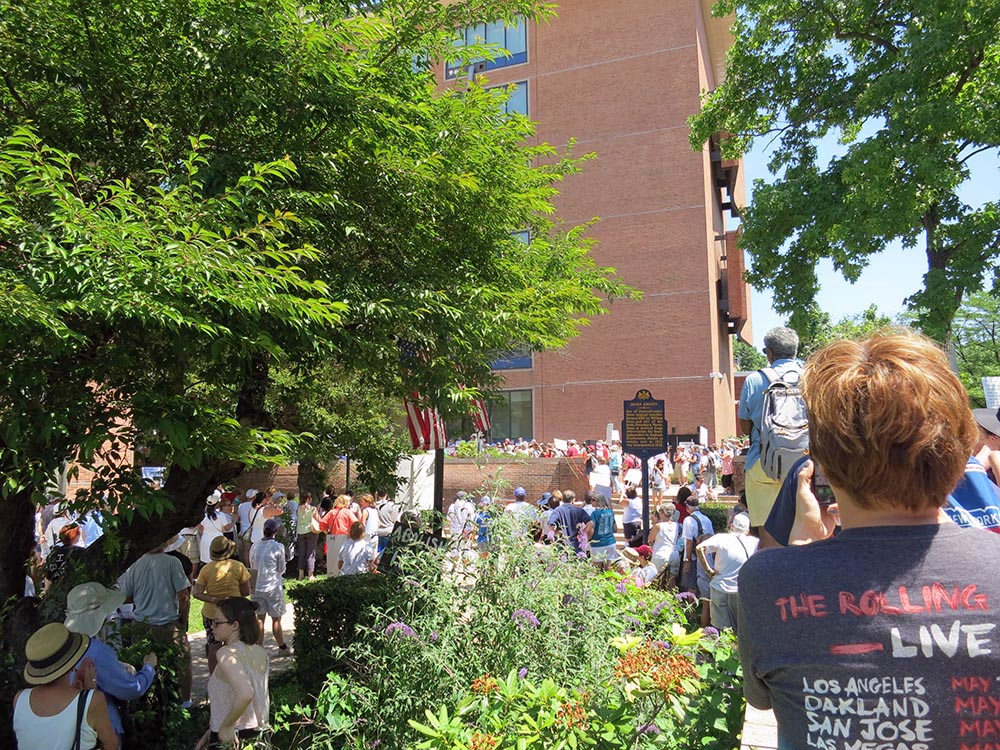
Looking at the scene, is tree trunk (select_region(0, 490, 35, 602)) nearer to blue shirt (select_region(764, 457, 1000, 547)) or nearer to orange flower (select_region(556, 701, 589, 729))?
orange flower (select_region(556, 701, 589, 729))

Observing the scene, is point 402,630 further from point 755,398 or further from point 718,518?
point 718,518

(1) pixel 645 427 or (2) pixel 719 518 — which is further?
(2) pixel 719 518

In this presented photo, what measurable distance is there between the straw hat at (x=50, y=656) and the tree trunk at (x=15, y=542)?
2195 mm

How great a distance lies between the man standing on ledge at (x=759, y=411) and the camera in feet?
11.6

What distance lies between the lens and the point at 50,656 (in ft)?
12.9

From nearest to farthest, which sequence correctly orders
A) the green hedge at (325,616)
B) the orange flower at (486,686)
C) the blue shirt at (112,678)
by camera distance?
the orange flower at (486,686), the blue shirt at (112,678), the green hedge at (325,616)

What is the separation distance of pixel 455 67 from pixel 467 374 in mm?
2922

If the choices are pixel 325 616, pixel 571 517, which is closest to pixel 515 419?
pixel 571 517

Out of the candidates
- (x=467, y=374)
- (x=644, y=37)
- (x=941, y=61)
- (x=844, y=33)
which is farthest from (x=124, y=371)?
(x=644, y=37)

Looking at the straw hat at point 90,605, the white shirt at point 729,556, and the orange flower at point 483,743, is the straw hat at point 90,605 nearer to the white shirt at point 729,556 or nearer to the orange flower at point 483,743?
the orange flower at point 483,743

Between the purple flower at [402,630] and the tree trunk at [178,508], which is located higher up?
the tree trunk at [178,508]

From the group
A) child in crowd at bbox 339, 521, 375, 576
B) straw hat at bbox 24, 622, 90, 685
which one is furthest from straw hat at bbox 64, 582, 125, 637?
child in crowd at bbox 339, 521, 375, 576

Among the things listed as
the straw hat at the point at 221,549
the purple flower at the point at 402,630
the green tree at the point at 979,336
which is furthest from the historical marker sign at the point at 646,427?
the green tree at the point at 979,336

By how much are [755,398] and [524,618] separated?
1.70m
